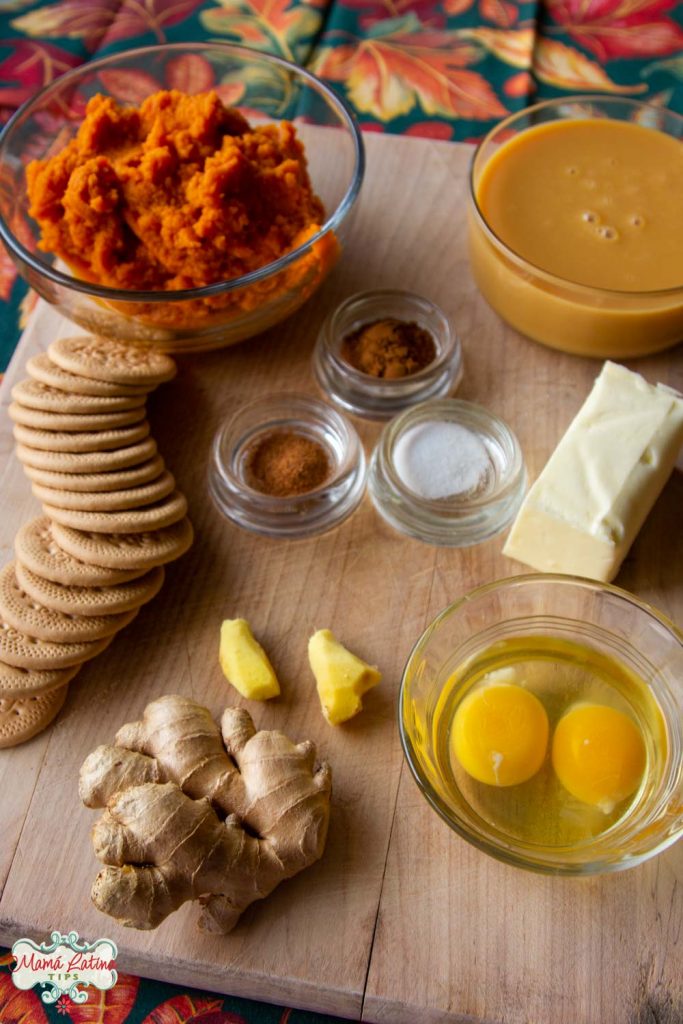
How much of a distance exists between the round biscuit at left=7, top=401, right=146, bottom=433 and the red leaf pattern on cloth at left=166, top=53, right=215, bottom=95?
101 cm

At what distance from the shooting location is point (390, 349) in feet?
6.91

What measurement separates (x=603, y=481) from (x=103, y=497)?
93cm

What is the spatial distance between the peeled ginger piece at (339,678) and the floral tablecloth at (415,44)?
171 cm

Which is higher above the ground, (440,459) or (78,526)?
(78,526)

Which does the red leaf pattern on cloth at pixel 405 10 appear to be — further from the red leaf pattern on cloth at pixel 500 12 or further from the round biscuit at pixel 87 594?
the round biscuit at pixel 87 594

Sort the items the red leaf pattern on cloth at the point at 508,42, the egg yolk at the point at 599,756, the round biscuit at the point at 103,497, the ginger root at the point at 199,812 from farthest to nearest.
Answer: the red leaf pattern on cloth at the point at 508,42 < the round biscuit at the point at 103,497 < the egg yolk at the point at 599,756 < the ginger root at the point at 199,812

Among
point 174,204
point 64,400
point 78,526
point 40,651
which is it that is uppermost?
point 174,204

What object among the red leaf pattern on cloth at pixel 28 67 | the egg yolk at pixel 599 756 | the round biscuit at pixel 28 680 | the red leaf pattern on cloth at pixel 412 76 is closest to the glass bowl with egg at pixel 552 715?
the egg yolk at pixel 599 756

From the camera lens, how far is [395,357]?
2094mm

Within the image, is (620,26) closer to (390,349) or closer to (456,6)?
(456,6)

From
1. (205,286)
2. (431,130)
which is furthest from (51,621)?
(431,130)

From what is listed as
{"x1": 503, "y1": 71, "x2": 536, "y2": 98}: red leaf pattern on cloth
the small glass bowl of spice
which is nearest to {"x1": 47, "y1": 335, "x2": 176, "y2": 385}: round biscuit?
the small glass bowl of spice

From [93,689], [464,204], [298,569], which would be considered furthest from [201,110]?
[93,689]

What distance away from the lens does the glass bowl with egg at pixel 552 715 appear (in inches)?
61.8
